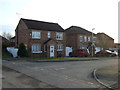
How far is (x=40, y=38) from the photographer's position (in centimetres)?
3145

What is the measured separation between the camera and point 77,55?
34781 mm

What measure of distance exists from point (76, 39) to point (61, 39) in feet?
30.7

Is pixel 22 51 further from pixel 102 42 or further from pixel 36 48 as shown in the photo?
pixel 102 42

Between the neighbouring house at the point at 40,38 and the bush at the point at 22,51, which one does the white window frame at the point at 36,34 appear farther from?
the bush at the point at 22,51

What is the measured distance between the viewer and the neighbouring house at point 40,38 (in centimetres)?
2984

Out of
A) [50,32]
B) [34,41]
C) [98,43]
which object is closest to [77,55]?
[50,32]

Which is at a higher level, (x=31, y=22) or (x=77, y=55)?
(x=31, y=22)

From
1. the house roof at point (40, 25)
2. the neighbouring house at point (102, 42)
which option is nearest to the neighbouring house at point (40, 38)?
the house roof at point (40, 25)

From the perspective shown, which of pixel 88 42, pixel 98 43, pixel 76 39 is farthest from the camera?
pixel 98 43

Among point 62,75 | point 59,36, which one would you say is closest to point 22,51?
point 59,36

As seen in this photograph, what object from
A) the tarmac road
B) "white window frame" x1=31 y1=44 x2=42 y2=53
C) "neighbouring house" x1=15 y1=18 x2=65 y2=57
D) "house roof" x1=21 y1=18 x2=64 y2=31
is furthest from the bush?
the tarmac road

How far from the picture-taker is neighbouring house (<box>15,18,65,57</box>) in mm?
29844

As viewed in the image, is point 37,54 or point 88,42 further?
point 88,42

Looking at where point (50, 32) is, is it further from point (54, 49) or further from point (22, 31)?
point (22, 31)
